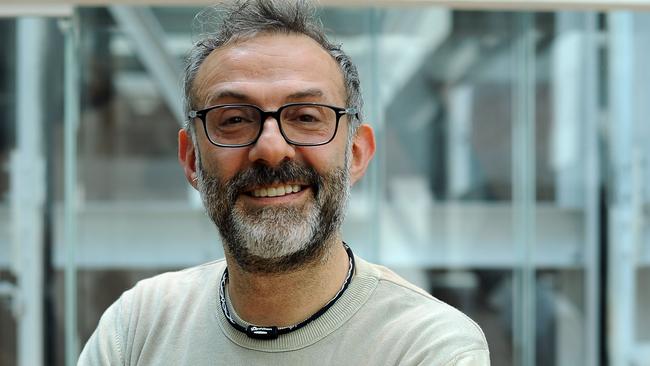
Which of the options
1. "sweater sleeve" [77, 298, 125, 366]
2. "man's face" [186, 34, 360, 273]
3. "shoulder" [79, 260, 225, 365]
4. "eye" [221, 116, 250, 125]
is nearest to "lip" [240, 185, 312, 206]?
"man's face" [186, 34, 360, 273]

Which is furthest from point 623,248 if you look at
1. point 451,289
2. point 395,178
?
point 395,178

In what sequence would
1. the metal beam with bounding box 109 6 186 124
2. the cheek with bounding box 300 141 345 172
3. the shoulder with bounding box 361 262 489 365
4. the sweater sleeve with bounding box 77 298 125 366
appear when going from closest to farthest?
1. the shoulder with bounding box 361 262 489 365
2. the cheek with bounding box 300 141 345 172
3. the sweater sleeve with bounding box 77 298 125 366
4. the metal beam with bounding box 109 6 186 124

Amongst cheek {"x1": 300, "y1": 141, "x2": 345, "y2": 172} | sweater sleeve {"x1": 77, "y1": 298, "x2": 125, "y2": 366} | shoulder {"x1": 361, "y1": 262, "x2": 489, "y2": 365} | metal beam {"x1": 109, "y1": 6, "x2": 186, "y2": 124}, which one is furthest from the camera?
metal beam {"x1": 109, "y1": 6, "x2": 186, "y2": 124}

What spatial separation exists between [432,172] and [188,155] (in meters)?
4.78

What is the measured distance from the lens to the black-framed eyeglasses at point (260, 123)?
4.61 ft

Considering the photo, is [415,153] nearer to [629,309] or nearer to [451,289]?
[451,289]

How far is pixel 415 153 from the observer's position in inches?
246

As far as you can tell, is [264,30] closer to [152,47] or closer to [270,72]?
[270,72]

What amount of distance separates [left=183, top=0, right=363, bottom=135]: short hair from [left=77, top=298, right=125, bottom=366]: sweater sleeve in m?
0.38

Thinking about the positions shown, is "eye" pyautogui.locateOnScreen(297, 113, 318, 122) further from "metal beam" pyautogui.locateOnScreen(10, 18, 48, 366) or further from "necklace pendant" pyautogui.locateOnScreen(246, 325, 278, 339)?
"metal beam" pyautogui.locateOnScreen(10, 18, 48, 366)

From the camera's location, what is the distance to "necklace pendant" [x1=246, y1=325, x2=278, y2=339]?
57.1 inches

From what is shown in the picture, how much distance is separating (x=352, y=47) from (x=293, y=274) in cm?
459

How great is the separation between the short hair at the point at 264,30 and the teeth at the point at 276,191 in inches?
7.5

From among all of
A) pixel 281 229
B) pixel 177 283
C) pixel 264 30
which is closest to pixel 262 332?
pixel 281 229
